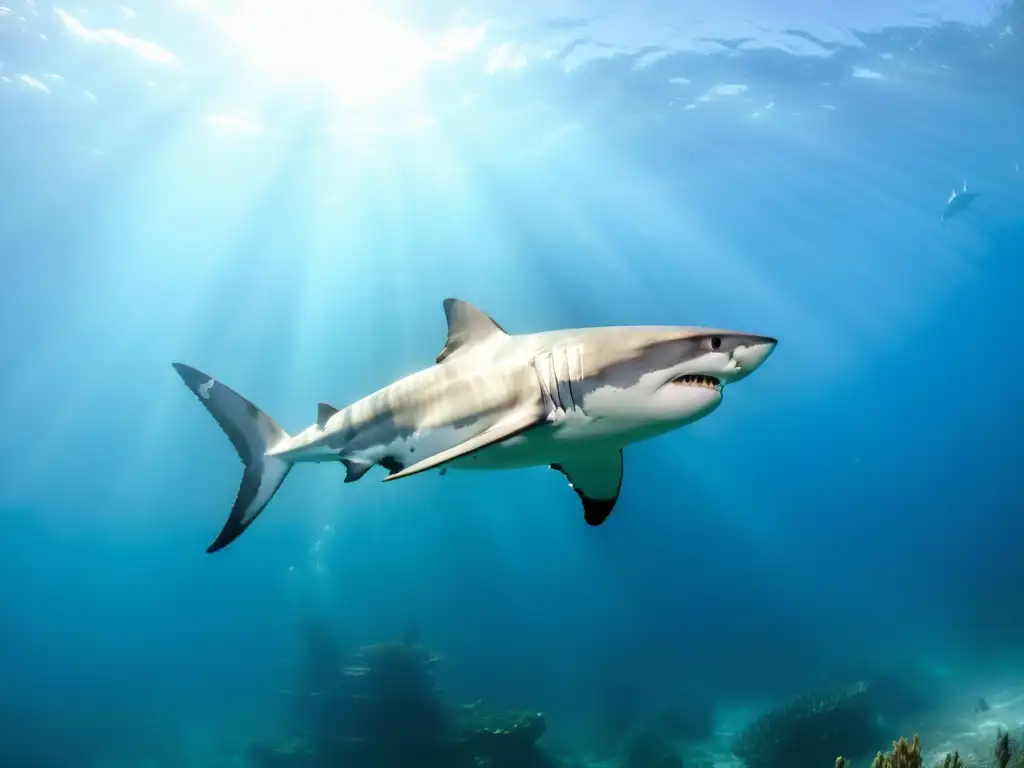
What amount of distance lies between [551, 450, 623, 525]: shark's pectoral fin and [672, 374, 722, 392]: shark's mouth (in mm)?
1257

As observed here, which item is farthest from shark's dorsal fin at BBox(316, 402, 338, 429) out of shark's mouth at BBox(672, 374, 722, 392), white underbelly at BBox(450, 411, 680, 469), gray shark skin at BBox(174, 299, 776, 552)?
shark's mouth at BBox(672, 374, 722, 392)

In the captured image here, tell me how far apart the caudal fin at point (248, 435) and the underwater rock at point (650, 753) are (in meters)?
15.6

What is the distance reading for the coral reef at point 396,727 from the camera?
14039 mm

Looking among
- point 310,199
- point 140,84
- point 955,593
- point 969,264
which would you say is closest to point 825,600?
point 955,593

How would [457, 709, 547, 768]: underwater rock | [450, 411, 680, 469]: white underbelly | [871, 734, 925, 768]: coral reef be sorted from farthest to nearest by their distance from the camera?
[457, 709, 547, 768]: underwater rock, [871, 734, 925, 768]: coral reef, [450, 411, 680, 469]: white underbelly

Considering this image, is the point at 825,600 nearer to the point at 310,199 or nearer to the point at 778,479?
the point at 778,479

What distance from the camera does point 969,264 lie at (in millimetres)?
60531

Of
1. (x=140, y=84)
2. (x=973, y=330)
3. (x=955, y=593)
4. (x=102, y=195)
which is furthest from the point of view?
(x=973, y=330)

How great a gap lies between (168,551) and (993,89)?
15240 cm

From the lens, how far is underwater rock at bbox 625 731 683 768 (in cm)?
1652

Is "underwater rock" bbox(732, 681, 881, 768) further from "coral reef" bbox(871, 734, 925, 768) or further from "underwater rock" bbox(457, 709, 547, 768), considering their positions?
"coral reef" bbox(871, 734, 925, 768)

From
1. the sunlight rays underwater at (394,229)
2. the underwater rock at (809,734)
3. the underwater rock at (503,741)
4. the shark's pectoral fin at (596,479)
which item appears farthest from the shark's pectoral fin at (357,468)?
the sunlight rays underwater at (394,229)

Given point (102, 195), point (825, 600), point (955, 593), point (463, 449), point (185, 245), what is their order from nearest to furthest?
point (463, 449)
point (102, 195)
point (185, 245)
point (955, 593)
point (825, 600)

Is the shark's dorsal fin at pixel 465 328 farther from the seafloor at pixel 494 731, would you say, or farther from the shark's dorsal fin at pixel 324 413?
the seafloor at pixel 494 731
